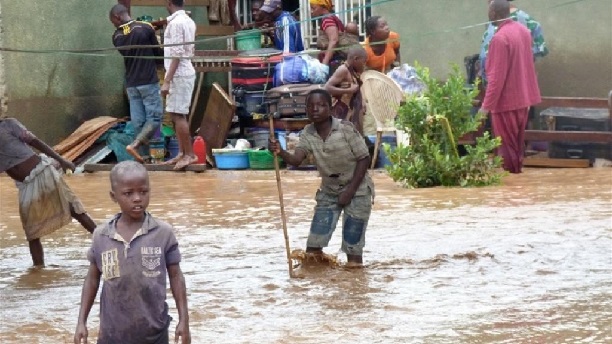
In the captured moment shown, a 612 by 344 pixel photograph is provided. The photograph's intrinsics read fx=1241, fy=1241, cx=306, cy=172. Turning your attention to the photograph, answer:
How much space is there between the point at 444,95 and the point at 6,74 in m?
5.42

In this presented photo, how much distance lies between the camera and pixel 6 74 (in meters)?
14.6

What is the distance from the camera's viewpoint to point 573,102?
543 inches

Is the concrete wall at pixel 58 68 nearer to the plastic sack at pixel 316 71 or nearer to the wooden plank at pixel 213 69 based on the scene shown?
the wooden plank at pixel 213 69

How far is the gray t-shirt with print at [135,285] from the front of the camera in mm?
4652

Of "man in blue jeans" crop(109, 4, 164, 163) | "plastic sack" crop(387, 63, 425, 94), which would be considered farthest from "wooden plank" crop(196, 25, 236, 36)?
"plastic sack" crop(387, 63, 425, 94)

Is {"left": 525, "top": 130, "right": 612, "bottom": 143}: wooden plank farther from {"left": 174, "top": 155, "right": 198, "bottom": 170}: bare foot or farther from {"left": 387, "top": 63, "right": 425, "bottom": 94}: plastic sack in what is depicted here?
{"left": 174, "top": 155, "right": 198, "bottom": 170}: bare foot

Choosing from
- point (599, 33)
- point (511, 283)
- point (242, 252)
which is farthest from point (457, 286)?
point (599, 33)

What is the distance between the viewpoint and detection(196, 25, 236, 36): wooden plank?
52.8ft

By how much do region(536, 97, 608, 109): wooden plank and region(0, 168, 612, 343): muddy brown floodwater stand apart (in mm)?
1863

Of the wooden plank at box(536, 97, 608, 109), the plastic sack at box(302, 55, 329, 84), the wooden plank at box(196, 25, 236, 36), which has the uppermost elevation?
the wooden plank at box(196, 25, 236, 36)

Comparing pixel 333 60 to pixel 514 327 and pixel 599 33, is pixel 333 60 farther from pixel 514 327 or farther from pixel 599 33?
pixel 514 327

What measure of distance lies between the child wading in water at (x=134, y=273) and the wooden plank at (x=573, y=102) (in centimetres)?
968

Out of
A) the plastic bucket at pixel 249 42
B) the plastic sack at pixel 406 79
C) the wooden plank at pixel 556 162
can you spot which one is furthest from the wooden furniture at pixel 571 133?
the plastic bucket at pixel 249 42

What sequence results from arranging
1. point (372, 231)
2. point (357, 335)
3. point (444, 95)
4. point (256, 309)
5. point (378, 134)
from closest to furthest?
1. point (357, 335)
2. point (256, 309)
3. point (372, 231)
4. point (444, 95)
5. point (378, 134)
